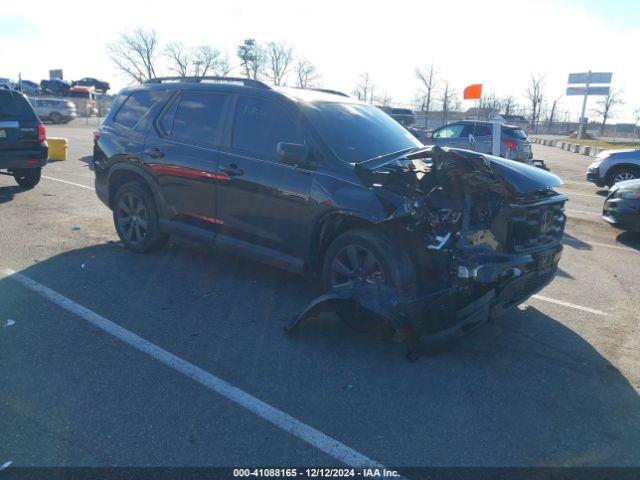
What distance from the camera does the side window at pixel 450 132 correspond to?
52.6 feet

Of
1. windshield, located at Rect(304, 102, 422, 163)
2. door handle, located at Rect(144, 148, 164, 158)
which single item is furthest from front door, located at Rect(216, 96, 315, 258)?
door handle, located at Rect(144, 148, 164, 158)

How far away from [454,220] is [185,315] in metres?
2.45

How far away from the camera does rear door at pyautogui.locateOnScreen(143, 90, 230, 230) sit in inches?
205

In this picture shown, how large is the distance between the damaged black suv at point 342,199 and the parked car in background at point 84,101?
39.9 m

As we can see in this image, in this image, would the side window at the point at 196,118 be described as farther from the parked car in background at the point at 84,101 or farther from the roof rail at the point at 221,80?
the parked car in background at the point at 84,101

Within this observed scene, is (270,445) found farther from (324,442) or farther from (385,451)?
(385,451)

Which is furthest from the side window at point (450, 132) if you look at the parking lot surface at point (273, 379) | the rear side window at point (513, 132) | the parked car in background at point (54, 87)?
the parked car in background at point (54, 87)

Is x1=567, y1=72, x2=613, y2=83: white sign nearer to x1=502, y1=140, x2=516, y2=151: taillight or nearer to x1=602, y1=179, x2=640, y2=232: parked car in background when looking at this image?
x1=502, y1=140, x2=516, y2=151: taillight

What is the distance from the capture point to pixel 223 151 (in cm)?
509

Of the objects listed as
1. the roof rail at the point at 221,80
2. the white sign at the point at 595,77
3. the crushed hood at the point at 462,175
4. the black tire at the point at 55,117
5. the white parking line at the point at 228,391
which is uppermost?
the white sign at the point at 595,77

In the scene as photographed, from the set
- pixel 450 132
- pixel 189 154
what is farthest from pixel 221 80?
pixel 450 132

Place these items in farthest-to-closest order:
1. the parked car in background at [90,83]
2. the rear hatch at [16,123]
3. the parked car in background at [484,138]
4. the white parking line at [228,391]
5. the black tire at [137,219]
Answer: the parked car in background at [90,83] → the parked car in background at [484,138] → the rear hatch at [16,123] → the black tire at [137,219] → the white parking line at [228,391]

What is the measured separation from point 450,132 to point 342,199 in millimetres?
13153

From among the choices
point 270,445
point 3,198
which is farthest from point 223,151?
point 3,198
